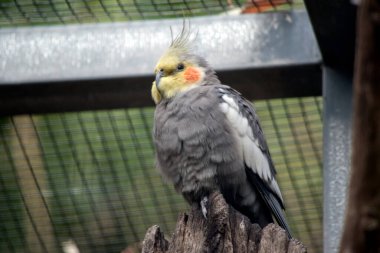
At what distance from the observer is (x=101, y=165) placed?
482 cm

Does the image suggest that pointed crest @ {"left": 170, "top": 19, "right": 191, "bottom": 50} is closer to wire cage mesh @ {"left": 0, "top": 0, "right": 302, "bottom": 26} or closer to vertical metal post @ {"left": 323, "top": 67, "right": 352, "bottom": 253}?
wire cage mesh @ {"left": 0, "top": 0, "right": 302, "bottom": 26}

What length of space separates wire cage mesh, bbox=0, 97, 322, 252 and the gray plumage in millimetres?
774

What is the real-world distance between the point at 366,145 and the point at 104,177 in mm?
3603

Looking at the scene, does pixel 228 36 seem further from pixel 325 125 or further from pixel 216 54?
pixel 325 125

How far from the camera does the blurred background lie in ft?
13.7

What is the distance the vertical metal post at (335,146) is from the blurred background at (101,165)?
309 millimetres

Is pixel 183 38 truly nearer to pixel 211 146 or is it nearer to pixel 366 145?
pixel 211 146

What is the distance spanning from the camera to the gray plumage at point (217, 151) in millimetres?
3441

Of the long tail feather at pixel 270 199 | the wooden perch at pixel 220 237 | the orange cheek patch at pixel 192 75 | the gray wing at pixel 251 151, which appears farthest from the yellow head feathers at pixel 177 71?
the wooden perch at pixel 220 237

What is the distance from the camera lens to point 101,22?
4.18 metres

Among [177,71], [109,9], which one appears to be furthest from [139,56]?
[109,9]

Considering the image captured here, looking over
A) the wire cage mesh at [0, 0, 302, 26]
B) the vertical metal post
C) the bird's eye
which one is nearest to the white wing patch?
the vertical metal post

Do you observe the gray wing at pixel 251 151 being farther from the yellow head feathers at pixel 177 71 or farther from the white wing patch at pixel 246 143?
the yellow head feathers at pixel 177 71

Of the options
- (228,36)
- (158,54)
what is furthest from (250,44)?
(158,54)
